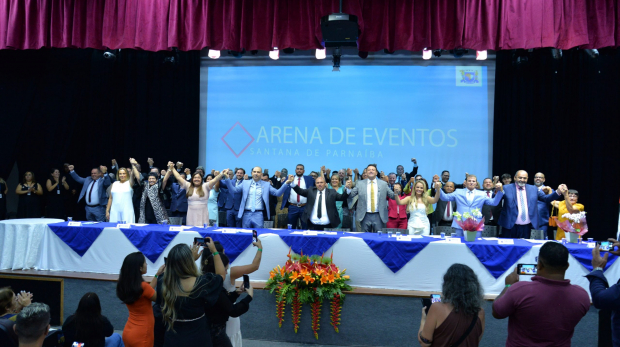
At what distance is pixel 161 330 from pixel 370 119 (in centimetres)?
643

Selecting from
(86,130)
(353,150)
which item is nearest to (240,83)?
(353,150)

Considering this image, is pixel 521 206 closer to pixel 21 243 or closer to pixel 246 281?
pixel 246 281

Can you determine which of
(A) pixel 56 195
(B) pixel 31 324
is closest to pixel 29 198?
(A) pixel 56 195

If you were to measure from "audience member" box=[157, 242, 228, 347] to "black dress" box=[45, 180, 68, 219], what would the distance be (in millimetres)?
7157

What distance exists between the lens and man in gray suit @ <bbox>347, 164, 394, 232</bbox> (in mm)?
5828

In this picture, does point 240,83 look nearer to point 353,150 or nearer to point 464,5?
point 353,150

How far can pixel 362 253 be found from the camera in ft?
14.4

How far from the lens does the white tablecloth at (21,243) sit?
4.98 m

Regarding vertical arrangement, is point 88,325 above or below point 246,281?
below

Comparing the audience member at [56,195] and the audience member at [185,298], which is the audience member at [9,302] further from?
the audience member at [56,195]

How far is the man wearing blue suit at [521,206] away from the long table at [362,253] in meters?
1.57

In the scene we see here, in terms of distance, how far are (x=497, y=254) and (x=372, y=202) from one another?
1.90m

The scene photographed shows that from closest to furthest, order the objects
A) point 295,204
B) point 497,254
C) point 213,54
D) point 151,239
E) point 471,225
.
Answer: point 497,254
point 471,225
point 151,239
point 295,204
point 213,54

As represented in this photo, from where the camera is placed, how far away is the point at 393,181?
7.58 m
